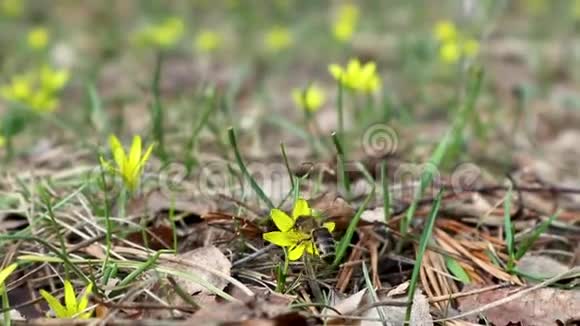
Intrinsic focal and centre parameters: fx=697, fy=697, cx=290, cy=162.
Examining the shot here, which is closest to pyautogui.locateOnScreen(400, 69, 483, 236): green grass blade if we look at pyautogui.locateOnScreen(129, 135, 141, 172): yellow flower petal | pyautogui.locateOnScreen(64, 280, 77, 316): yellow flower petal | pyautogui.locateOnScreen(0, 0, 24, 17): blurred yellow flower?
pyautogui.locateOnScreen(129, 135, 141, 172): yellow flower petal

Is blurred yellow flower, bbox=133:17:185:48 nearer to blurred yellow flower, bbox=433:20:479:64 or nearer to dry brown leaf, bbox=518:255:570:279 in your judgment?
blurred yellow flower, bbox=433:20:479:64

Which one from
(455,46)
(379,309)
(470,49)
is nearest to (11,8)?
(455,46)

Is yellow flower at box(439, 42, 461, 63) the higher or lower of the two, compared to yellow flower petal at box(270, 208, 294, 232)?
higher

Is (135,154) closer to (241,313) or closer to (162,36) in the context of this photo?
(241,313)

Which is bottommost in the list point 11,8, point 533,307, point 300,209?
point 533,307

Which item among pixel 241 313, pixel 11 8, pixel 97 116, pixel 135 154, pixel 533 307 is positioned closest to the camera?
pixel 241 313

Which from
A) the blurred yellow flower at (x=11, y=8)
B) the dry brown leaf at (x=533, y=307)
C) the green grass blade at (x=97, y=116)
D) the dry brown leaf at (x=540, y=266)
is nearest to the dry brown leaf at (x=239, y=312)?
the dry brown leaf at (x=533, y=307)

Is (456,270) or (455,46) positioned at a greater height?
(455,46)
